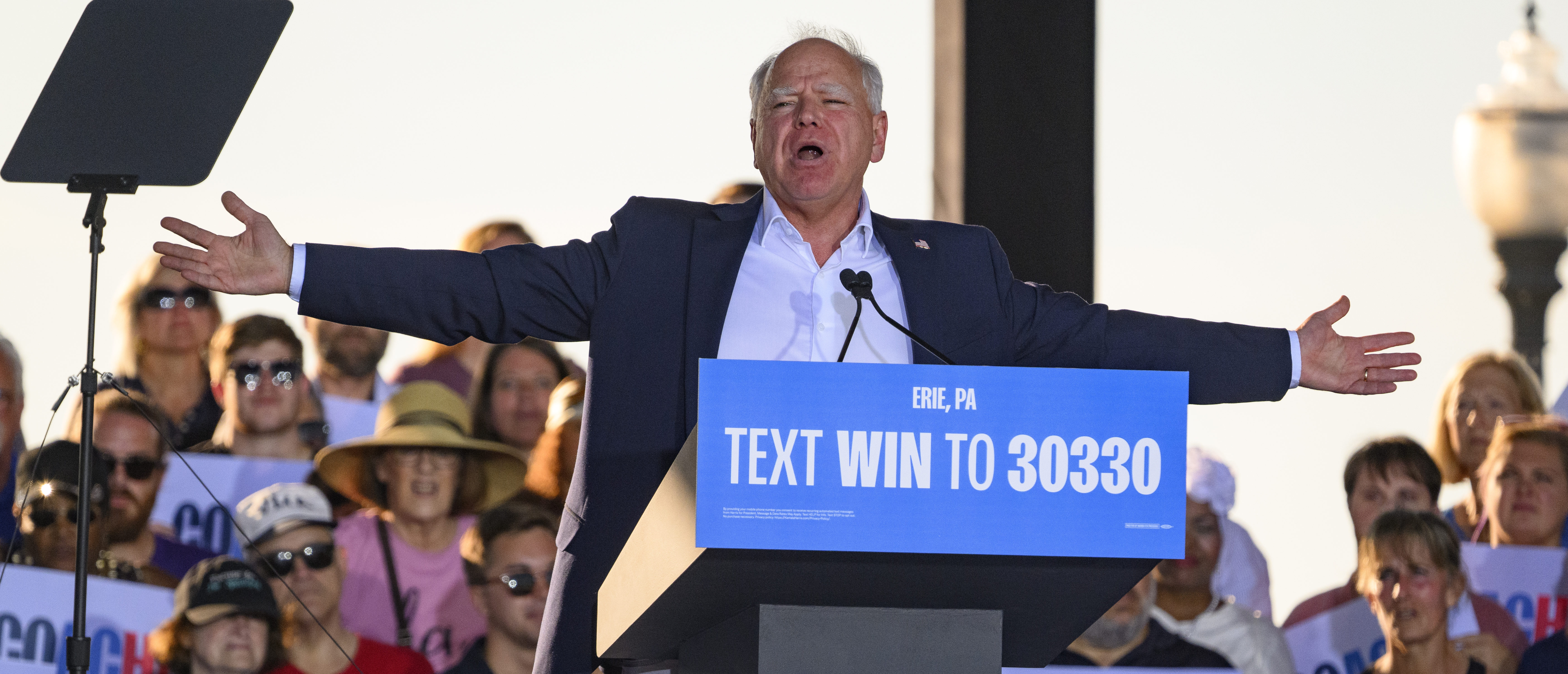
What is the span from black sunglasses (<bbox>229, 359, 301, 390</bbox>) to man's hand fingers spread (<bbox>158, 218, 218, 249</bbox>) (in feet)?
6.47

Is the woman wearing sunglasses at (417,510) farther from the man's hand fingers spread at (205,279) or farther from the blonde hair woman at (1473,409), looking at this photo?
the blonde hair woman at (1473,409)

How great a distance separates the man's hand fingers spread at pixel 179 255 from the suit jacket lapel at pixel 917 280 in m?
0.90

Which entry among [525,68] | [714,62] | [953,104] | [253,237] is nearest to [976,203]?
[953,104]

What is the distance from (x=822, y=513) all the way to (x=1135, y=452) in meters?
0.30

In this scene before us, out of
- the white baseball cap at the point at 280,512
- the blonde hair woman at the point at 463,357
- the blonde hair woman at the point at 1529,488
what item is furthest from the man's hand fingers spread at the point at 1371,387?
the blonde hair woman at the point at 463,357

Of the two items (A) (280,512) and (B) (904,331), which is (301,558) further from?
(B) (904,331)

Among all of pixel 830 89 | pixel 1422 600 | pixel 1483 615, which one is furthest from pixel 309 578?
pixel 1483 615


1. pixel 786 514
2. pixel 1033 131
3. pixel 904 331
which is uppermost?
pixel 1033 131

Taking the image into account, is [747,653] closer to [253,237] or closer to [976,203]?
[253,237]

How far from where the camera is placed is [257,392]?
4.05 m

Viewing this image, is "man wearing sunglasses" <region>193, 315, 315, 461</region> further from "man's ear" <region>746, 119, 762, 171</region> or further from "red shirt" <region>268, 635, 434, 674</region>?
"man's ear" <region>746, 119, 762, 171</region>

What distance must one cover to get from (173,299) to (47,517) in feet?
2.10

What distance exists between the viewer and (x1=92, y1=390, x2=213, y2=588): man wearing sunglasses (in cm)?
384

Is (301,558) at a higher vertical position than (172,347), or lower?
lower
